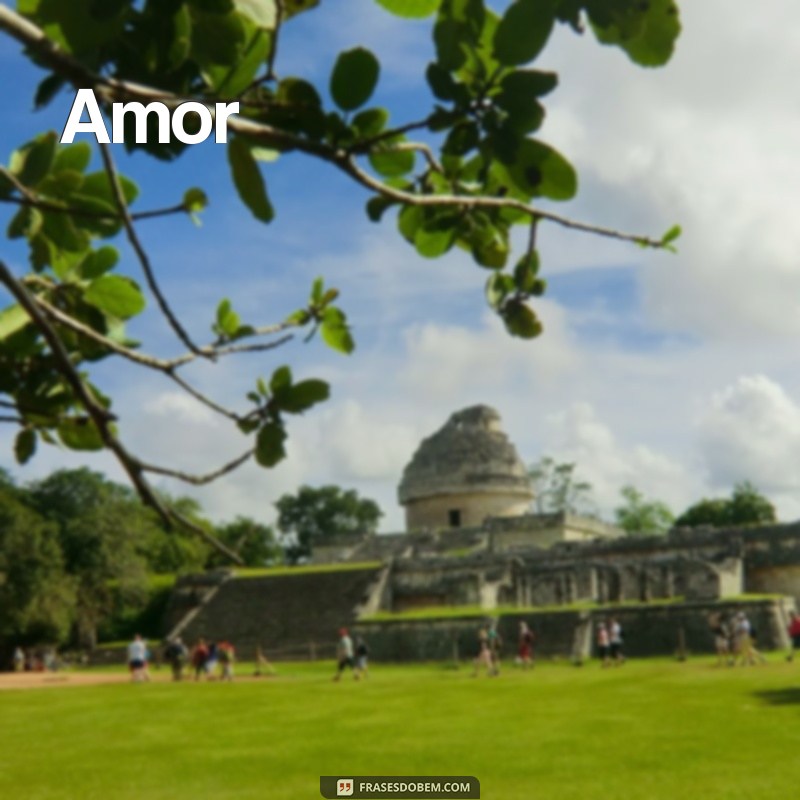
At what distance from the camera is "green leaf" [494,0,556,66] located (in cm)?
150

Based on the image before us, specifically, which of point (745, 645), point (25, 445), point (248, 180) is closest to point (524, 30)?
point (248, 180)

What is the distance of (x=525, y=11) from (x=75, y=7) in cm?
59

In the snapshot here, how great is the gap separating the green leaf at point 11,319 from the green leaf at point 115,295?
26 cm

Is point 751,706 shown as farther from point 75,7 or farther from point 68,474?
point 68,474

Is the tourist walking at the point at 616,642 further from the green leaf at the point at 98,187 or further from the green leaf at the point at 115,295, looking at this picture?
the green leaf at the point at 98,187

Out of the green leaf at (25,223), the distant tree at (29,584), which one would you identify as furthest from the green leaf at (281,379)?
the distant tree at (29,584)

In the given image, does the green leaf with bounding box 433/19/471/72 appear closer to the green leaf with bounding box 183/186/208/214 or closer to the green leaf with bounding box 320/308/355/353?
the green leaf with bounding box 183/186/208/214

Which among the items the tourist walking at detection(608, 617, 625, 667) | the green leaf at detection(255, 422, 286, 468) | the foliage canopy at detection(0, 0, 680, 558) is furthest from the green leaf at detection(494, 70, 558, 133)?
the tourist walking at detection(608, 617, 625, 667)

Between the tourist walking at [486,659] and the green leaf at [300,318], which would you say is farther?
the tourist walking at [486,659]

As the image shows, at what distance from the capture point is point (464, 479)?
37.0 metres

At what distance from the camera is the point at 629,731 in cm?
1077

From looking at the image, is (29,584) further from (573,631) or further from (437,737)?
(437,737)

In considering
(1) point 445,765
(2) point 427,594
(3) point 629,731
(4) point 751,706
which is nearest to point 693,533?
(2) point 427,594

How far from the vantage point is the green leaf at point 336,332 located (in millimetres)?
2584
